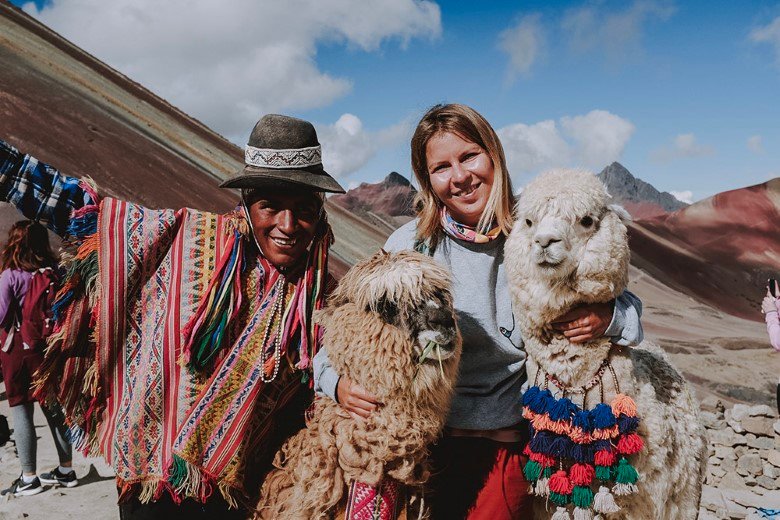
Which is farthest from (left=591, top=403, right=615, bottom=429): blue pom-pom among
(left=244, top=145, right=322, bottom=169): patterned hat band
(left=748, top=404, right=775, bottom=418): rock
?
(left=748, top=404, right=775, bottom=418): rock

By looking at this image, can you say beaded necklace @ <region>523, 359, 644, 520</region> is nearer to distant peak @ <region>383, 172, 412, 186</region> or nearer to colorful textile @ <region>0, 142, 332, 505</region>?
colorful textile @ <region>0, 142, 332, 505</region>

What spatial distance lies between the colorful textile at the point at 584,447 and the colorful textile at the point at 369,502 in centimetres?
43

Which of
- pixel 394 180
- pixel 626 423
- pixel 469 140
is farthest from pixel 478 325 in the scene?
pixel 394 180

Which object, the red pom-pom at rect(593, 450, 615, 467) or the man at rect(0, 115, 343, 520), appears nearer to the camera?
the red pom-pom at rect(593, 450, 615, 467)

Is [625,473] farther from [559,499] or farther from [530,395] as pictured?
[530,395]

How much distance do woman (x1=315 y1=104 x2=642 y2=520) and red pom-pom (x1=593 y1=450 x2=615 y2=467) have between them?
0.78ft

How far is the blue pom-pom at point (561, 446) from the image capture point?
1.52 m

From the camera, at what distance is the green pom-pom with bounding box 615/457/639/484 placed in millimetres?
1501

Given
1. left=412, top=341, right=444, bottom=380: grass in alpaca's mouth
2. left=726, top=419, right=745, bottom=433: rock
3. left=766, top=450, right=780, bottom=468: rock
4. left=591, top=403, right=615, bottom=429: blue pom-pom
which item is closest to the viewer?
left=412, top=341, right=444, bottom=380: grass in alpaca's mouth

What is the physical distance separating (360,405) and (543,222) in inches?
27.4

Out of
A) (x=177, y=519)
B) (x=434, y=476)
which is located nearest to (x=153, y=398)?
(x=177, y=519)

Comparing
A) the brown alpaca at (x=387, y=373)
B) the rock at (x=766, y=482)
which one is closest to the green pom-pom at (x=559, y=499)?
the brown alpaca at (x=387, y=373)

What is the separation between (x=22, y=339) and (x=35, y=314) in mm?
180

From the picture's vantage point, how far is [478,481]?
5.32 feet
